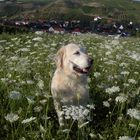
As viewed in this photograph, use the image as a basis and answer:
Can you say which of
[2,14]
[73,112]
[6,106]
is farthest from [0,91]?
[2,14]

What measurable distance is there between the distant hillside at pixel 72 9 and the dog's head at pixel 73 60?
123m

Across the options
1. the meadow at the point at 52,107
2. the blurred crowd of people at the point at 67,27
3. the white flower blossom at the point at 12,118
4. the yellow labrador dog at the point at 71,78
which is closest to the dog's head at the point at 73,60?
the yellow labrador dog at the point at 71,78

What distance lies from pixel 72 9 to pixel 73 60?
143 metres

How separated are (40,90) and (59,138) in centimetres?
166

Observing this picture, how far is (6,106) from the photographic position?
262 inches

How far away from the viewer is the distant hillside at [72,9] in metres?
138

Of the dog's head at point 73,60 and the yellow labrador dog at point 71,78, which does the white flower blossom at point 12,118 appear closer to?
the yellow labrador dog at point 71,78

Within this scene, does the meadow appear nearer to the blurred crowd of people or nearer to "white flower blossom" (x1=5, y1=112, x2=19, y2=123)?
"white flower blossom" (x1=5, y1=112, x2=19, y2=123)

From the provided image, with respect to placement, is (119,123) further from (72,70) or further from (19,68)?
(19,68)

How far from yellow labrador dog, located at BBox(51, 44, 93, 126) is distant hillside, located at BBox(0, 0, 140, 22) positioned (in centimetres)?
12337

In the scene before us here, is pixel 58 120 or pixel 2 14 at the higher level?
pixel 58 120

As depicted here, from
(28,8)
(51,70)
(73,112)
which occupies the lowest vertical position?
(28,8)

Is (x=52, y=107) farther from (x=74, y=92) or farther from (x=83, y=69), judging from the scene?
(x=83, y=69)

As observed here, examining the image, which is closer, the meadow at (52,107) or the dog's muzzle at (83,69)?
the meadow at (52,107)
